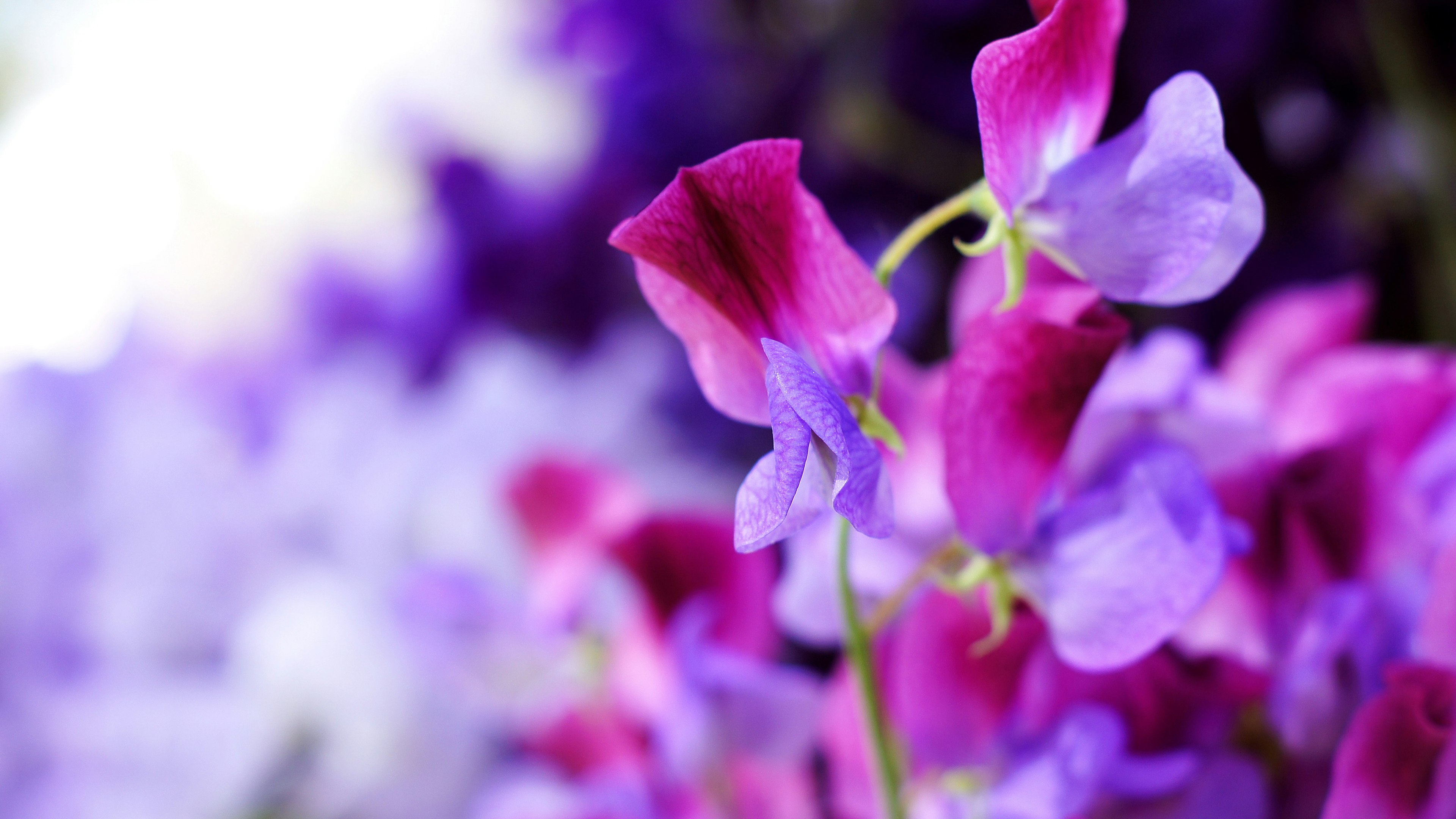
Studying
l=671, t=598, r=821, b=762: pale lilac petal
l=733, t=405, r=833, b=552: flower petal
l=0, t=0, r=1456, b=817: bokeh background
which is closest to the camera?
l=733, t=405, r=833, b=552: flower petal

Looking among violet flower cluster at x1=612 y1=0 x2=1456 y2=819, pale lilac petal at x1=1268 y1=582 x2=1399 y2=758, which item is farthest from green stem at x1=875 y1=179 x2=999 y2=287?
pale lilac petal at x1=1268 y1=582 x2=1399 y2=758

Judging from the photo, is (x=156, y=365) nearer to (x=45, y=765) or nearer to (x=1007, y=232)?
(x=45, y=765)

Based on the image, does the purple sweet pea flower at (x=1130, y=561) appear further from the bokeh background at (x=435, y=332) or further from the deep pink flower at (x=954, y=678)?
the bokeh background at (x=435, y=332)

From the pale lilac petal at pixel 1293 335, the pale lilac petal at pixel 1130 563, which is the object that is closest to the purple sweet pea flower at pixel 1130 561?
the pale lilac petal at pixel 1130 563

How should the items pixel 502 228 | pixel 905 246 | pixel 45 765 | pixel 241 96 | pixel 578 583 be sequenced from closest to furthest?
pixel 905 246, pixel 578 583, pixel 45 765, pixel 502 228, pixel 241 96

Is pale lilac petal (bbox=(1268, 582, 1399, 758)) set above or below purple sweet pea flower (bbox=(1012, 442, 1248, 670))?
below

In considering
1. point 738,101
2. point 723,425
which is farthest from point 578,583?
point 738,101

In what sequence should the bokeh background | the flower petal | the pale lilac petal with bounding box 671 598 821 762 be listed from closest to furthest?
the flower petal < the pale lilac petal with bounding box 671 598 821 762 < the bokeh background

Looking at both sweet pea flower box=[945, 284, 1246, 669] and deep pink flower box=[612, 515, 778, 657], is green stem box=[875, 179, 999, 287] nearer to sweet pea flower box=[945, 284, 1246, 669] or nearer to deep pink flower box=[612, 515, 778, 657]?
sweet pea flower box=[945, 284, 1246, 669]
